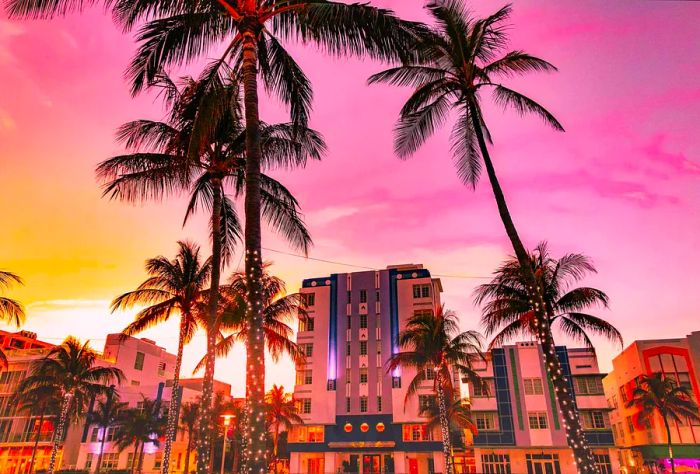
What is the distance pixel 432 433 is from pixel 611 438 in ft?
62.8

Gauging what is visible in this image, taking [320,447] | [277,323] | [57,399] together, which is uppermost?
[277,323]

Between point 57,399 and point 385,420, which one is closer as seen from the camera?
point 57,399

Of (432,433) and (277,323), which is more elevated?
(277,323)

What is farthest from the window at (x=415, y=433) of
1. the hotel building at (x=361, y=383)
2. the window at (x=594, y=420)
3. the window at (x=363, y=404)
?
the window at (x=594, y=420)

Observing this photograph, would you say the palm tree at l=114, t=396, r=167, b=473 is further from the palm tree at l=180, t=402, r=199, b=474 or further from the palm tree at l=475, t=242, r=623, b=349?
the palm tree at l=475, t=242, r=623, b=349

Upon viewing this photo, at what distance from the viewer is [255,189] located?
10.8m

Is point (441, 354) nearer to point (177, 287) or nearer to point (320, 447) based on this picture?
point (177, 287)

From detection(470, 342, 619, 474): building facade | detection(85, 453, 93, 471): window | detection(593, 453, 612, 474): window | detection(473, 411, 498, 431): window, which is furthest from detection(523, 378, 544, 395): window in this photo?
detection(85, 453, 93, 471): window

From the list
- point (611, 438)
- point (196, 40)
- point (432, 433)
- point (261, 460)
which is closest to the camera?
point (261, 460)

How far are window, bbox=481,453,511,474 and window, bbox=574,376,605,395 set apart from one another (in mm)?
11099

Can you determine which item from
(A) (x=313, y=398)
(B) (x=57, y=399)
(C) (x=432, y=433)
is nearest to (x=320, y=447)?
(A) (x=313, y=398)

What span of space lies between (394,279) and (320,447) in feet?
78.5

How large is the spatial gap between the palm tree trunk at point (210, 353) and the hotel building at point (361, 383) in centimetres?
4230

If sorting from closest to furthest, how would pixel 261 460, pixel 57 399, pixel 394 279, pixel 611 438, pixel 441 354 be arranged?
pixel 261 460 → pixel 441 354 → pixel 57 399 → pixel 611 438 → pixel 394 279
